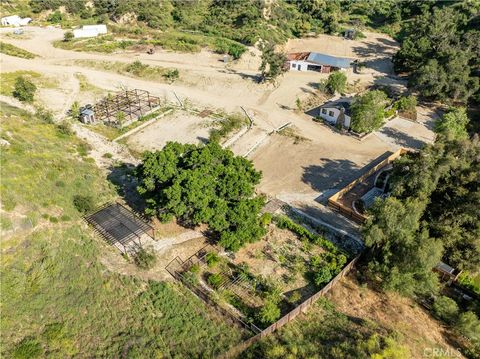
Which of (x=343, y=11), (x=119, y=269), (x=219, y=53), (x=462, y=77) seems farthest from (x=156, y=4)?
(x=119, y=269)

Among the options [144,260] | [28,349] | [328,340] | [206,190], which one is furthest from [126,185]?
[328,340]

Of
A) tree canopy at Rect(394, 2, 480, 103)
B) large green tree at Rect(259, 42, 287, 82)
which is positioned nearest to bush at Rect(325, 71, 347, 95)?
large green tree at Rect(259, 42, 287, 82)

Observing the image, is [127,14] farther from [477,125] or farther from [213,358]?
[213,358]

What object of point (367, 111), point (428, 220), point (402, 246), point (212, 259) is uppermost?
point (367, 111)

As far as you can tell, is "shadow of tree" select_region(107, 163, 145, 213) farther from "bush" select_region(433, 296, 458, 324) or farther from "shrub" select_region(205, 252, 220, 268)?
"bush" select_region(433, 296, 458, 324)

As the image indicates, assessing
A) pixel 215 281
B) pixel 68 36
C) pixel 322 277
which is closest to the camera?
pixel 215 281

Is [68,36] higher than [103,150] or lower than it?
higher

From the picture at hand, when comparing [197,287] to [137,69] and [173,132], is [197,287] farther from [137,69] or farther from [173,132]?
[137,69]

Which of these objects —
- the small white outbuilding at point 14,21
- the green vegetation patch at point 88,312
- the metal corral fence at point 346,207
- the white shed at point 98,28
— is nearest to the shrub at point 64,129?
the green vegetation patch at point 88,312
